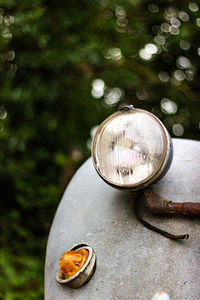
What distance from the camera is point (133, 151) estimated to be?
1277 mm

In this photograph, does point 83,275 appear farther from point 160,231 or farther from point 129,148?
point 129,148

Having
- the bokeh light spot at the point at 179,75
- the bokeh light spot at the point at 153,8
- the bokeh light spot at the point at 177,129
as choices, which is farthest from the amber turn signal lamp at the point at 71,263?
the bokeh light spot at the point at 179,75

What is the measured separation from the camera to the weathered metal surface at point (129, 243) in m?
1.21

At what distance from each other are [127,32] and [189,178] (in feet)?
8.65

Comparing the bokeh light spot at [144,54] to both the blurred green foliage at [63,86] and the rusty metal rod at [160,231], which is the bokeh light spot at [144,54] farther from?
the rusty metal rod at [160,231]

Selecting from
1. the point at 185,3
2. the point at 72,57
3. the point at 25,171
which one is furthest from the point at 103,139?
the point at 185,3

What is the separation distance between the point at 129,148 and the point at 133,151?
19mm

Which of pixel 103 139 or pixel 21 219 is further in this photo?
pixel 21 219

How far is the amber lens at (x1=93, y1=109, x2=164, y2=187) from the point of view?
127cm

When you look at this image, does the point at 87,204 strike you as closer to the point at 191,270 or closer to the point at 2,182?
the point at 191,270

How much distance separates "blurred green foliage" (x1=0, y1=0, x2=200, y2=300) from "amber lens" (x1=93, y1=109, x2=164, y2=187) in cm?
177

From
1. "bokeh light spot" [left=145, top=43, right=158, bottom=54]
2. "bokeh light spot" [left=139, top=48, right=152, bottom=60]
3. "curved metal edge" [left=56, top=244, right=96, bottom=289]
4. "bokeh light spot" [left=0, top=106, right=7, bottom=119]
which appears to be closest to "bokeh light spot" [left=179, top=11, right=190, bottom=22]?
"bokeh light spot" [left=145, top=43, right=158, bottom=54]

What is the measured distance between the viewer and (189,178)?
145 cm

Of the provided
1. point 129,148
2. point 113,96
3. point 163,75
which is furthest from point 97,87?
point 129,148
